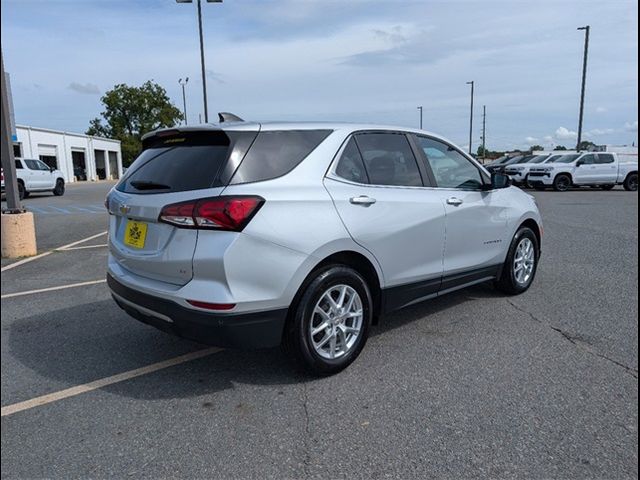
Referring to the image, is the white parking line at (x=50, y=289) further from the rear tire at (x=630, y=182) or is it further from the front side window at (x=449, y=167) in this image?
the rear tire at (x=630, y=182)

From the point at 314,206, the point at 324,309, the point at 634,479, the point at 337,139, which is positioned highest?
the point at 337,139

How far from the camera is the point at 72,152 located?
47344 millimetres

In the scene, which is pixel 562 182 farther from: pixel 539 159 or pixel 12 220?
pixel 12 220

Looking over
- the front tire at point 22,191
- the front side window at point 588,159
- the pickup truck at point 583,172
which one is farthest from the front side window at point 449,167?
the front side window at point 588,159

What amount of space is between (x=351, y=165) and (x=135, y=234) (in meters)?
1.57

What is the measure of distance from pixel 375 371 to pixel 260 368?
32.5 inches

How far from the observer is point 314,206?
3123 millimetres

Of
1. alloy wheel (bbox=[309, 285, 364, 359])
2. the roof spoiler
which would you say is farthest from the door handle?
the roof spoiler

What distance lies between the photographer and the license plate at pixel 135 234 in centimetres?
319

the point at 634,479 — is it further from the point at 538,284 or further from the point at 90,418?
the point at 538,284

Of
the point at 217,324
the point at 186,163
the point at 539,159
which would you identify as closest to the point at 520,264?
the point at 217,324

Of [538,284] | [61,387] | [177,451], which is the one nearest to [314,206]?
[177,451]

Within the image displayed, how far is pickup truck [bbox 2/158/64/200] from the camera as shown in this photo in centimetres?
2038

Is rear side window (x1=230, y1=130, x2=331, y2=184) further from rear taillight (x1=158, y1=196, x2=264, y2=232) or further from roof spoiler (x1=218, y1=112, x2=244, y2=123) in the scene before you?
roof spoiler (x1=218, y1=112, x2=244, y2=123)
